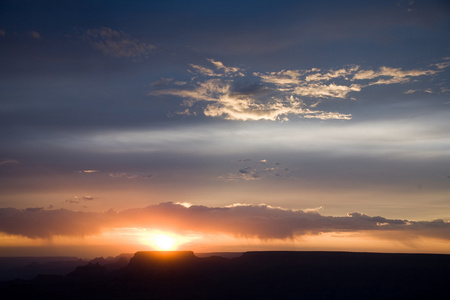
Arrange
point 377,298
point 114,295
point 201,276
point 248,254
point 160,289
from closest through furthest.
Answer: point 377,298 → point 114,295 → point 160,289 → point 201,276 → point 248,254

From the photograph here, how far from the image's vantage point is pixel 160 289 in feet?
317

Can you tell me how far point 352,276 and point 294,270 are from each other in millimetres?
14049

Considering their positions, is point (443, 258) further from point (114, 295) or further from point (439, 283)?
point (114, 295)

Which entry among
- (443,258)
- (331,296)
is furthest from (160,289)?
(443,258)

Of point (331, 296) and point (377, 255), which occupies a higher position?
point (377, 255)

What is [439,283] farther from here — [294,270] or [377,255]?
[294,270]

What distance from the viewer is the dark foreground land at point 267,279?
8388 cm

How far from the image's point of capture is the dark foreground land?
275ft

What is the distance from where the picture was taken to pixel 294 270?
101 m

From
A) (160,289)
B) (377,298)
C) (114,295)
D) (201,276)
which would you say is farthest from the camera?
(201,276)

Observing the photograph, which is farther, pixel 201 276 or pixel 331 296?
pixel 201 276

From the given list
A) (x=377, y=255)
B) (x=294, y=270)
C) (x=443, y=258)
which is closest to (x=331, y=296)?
(x=294, y=270)

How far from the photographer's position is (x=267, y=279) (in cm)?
9675

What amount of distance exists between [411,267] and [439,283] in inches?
401
